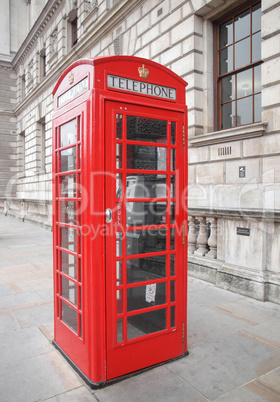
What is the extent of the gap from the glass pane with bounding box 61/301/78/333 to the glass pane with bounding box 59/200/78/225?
82 centimetres

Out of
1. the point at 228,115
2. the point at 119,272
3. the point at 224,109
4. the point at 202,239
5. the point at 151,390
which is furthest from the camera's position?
the point at 224,109

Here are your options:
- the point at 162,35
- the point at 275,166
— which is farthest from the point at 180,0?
the point at 275,166

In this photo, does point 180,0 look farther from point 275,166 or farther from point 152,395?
point 152,395

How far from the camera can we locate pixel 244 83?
22.1 ft

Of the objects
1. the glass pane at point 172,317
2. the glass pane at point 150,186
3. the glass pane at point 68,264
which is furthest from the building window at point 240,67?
the glass pane at point 68,264

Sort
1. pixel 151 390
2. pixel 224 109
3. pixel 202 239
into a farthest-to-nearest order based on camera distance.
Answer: pixel 224 109 < pixel 202 239 < pixel 151 390

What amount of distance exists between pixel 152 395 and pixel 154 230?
4.27 feet

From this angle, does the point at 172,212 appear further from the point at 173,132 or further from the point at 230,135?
the point at 230,135

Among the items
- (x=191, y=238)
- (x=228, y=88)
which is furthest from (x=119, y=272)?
(x=228, y=88)

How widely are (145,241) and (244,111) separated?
193 inches

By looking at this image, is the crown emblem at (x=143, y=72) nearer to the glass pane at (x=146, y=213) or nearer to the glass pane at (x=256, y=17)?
the glass pane at (x=146, y=213)

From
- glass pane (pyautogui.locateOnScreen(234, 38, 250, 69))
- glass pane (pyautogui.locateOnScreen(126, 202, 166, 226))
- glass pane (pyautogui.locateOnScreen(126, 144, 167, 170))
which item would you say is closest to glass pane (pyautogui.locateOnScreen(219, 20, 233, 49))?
glass pane (pyautogui.locateOnScreen(234, 38, 250, 69))

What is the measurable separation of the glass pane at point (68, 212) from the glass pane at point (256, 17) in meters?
5.61

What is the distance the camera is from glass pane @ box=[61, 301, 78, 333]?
2897 mm
